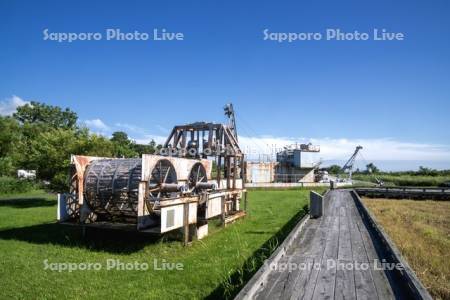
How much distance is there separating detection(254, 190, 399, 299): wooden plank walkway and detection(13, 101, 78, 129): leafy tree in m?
75.6

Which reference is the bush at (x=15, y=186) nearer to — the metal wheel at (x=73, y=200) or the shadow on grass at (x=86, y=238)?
the shadow on grass at (x=86, y=238)

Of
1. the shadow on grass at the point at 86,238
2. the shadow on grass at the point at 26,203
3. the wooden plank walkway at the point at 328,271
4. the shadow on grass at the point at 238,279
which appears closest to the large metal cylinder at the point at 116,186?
the shadow on grass at the point at 86,238

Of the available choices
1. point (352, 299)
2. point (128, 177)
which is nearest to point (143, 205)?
point (128, 177)

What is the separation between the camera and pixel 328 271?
24.1 ft

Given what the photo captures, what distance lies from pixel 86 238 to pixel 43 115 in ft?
242

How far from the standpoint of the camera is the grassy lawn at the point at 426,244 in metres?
8.45

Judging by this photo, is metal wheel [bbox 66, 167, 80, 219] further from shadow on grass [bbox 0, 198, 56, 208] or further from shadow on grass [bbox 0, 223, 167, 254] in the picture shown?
shadow on grass [bbox 0, 198, 56, 208]

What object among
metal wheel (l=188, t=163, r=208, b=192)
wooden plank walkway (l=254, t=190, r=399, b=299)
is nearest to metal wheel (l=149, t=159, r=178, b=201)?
metal wheel (l=188, t=163, r=208, b=192)

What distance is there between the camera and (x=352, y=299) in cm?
582

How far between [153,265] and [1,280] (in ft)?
11.7

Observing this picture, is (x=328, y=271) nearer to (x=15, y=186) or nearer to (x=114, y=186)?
(x=114, y=186)

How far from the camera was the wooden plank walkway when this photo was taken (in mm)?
6117

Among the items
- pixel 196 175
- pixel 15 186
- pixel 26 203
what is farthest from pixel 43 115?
pixel 196 175

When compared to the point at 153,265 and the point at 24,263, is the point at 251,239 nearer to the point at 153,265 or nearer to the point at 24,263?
the point at 153,265
